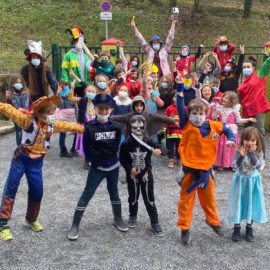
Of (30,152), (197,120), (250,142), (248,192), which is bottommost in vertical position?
(248,192)

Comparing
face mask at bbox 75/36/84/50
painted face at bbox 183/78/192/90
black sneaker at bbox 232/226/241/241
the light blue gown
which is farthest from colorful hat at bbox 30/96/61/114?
face mask at bbox 75/36/84/50

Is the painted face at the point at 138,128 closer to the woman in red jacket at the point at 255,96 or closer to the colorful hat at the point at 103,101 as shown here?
the colorful hat at the point at 103,101

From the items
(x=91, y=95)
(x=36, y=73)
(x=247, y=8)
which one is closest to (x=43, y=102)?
(x=91, y=95)

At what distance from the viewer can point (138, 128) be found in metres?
4.23

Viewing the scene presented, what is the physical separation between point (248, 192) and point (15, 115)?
Answer: 255 centimetres

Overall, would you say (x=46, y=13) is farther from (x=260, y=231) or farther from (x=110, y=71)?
(x=260, y=231)

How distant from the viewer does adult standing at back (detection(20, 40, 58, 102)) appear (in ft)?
21.2

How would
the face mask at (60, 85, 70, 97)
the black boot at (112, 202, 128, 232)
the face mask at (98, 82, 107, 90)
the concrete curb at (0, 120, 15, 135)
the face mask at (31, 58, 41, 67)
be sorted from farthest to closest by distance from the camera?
the concrete curb at (0, 120, 15, 135) < the face mask at (60, 85, 70, 97) < the face mask at (31, 58, 41, 67) < the face mask at (98, 82, 107, 90) < the black boot at (112, 202, 128, 232)

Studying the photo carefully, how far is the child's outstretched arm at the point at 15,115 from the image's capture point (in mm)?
3955

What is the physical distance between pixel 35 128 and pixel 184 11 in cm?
2293

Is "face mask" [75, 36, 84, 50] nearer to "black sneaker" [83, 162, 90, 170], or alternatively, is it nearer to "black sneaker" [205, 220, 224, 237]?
"black sneaker" [83, 162, 90, 170]

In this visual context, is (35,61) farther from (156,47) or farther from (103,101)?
(103,101)

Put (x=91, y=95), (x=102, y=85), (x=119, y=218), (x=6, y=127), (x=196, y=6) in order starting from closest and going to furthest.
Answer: (x=119, y=218) < (x=102, y=85) < (x=91, y=95) < (x=6, y=127) < (x=196, y=6)

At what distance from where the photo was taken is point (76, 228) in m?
4.24
